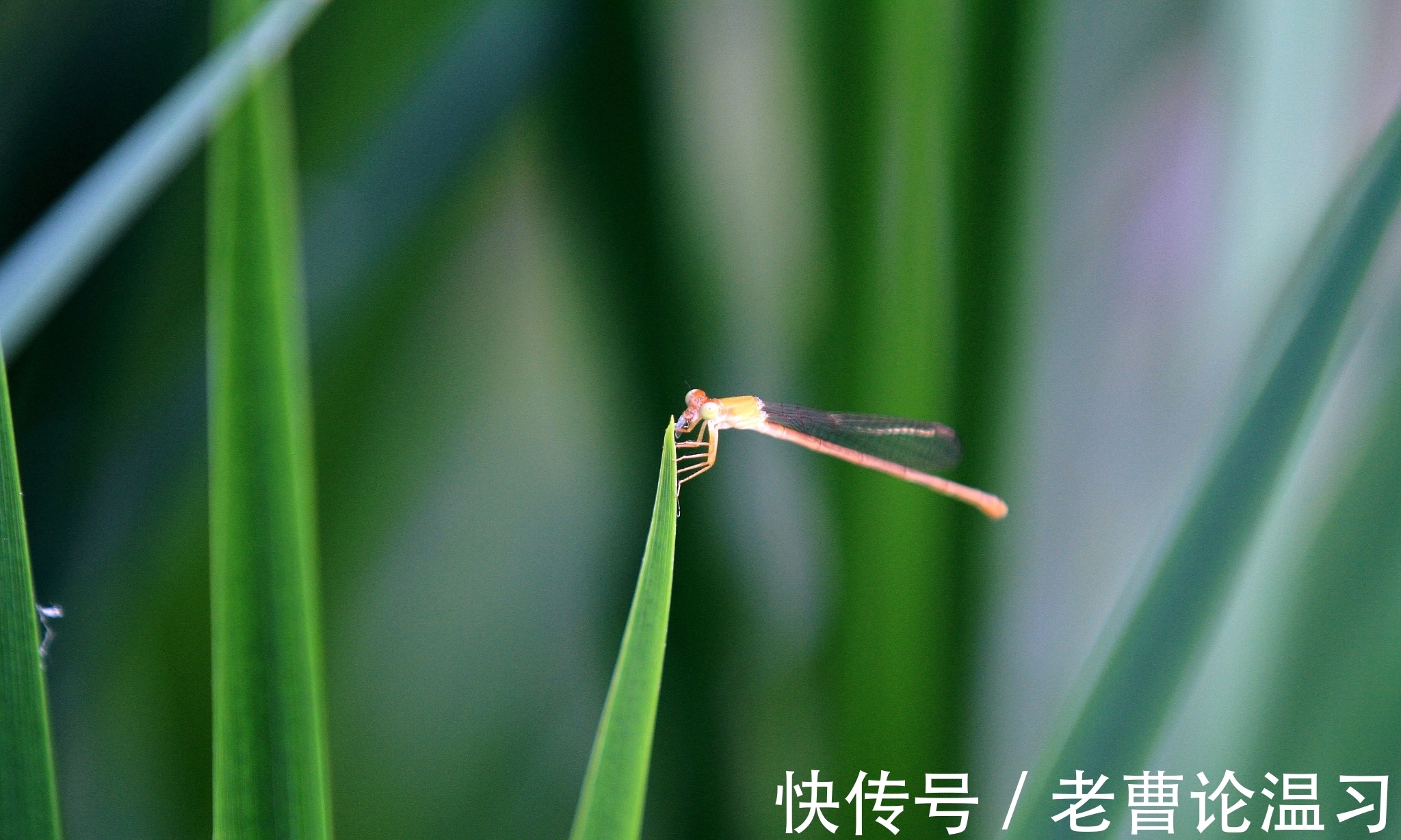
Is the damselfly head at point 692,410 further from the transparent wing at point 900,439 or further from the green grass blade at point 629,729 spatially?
the green grass blade at point 629,729

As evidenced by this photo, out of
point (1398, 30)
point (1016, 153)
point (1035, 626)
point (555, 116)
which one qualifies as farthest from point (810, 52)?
point (1398, 30)

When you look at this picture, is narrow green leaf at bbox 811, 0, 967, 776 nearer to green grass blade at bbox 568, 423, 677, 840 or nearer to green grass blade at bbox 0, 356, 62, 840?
green grass blade at bbox 568, 423, 677, 840

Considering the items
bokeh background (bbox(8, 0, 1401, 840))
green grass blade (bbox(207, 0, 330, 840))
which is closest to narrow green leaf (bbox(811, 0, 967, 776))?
bokeh background (bbox(8, 0, 1401, 840))

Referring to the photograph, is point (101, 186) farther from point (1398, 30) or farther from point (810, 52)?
point (1398, 30)

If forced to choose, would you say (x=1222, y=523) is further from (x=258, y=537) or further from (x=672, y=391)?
(x=672, y=391)

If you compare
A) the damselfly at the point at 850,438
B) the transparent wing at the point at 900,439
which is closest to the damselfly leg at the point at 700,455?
the damselfly at the point at 850,438
